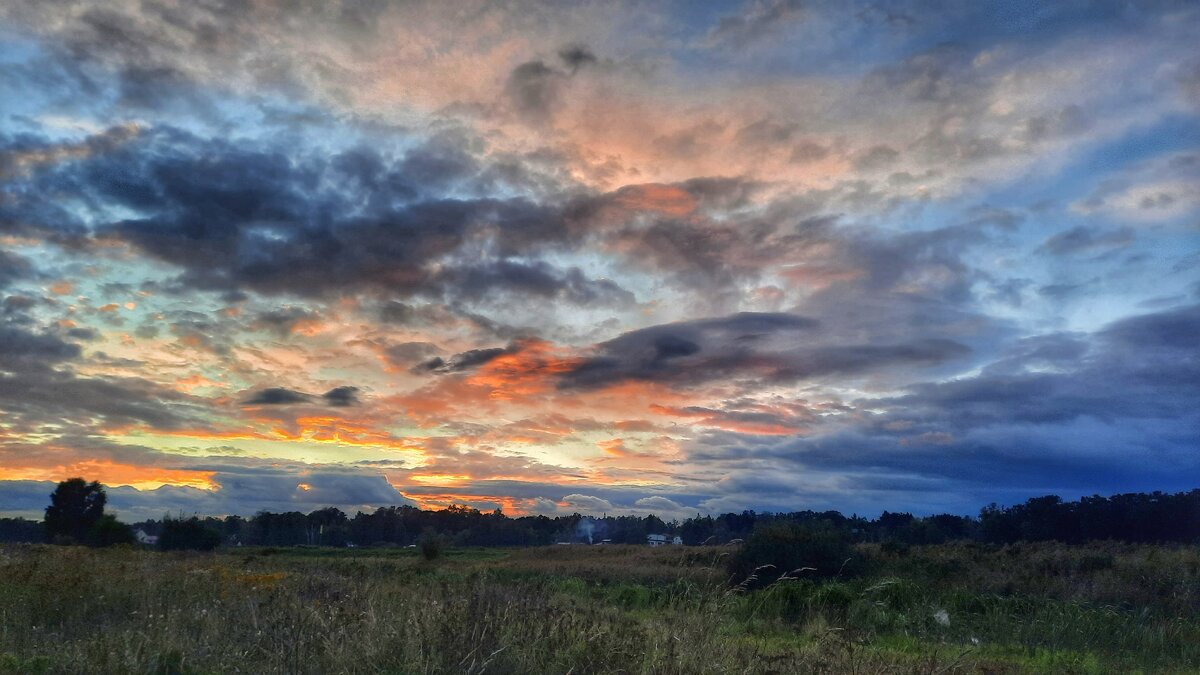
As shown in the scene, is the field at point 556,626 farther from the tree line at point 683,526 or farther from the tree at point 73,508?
the tree at point 73,508

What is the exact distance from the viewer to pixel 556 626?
870cm

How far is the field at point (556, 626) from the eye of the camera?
24.6ft

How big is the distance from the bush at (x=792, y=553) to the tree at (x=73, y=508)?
213ft

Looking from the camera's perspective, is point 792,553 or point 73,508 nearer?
point 792,553

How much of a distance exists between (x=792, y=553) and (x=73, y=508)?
227ft

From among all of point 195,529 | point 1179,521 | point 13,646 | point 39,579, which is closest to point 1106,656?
point 13,646

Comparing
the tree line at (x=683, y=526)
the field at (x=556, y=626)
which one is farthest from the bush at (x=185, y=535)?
the field at (x=556, y=626)

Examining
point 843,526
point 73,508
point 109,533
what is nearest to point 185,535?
point 109,533

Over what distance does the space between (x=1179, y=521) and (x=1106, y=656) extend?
44.4m

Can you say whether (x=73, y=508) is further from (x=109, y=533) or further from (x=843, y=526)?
(x=843, y=526)

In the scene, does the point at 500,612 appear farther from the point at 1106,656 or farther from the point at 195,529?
the point at 195,529

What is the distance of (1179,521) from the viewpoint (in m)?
49.0

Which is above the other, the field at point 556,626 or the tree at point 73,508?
the tree at point 73,508

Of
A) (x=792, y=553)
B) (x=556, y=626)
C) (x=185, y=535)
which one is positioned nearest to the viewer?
(x=556, y=626)
